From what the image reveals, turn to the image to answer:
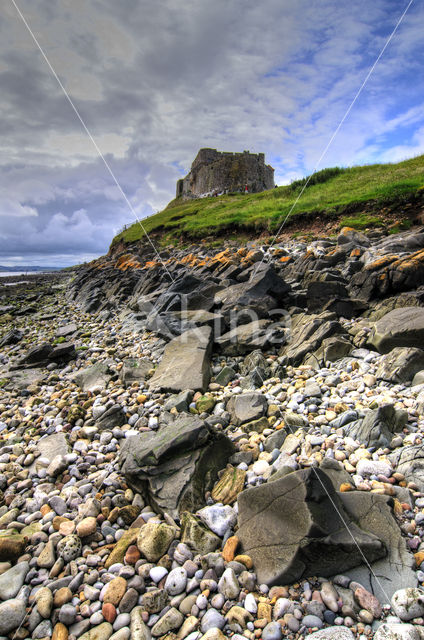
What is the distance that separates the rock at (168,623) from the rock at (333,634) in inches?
45.3

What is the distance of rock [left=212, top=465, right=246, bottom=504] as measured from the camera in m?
4.09

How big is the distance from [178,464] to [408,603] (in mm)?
2870

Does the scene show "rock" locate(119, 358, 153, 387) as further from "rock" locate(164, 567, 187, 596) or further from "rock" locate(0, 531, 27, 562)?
"rock" locate(164, 567, 187, 596)

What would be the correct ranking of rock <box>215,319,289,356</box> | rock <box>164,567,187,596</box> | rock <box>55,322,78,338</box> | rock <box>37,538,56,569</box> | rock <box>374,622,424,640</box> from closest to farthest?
rock <box>374,622,424,640</box> < rock <box>164,567,187,596</box> < rock <box>37,538,56,569</box> < rock <box>215,319,289,356</box> < rock <box>55,322,78,338</box>

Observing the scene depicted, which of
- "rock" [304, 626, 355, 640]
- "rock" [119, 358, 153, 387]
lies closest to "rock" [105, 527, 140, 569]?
"rock" [304, 626, 355, 640]

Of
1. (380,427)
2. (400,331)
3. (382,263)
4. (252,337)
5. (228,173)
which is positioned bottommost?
(380,427)

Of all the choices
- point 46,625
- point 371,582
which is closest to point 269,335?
point 371,582

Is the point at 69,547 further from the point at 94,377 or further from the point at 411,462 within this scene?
the point at 94,377

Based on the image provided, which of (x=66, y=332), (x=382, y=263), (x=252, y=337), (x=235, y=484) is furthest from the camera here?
(x=66, y=332)

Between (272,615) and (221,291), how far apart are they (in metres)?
10.1

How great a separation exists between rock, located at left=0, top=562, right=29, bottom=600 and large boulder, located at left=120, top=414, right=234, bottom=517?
1.51 metres

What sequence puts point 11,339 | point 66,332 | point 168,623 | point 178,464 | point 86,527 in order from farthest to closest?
point 11,339 → point 66,332 → point 178,464 → point 86,527 → point 168,623

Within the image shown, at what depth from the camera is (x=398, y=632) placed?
2326 millimetres

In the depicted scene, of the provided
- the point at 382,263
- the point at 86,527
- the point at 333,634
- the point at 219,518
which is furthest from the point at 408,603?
the point at 382,263
